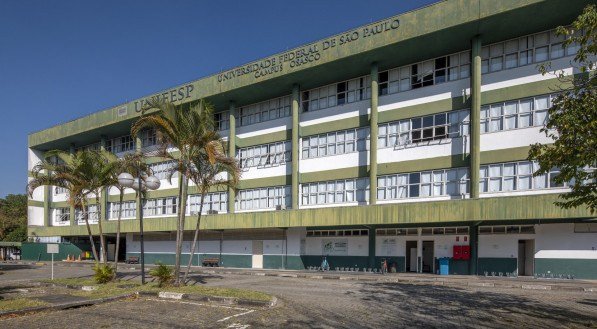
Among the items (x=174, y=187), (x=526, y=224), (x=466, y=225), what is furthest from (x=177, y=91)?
(x=526, y=224)

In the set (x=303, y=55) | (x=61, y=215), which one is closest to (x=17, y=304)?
(x=303, y=55)

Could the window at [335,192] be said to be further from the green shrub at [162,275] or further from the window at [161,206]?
the green shrub at [162,275]

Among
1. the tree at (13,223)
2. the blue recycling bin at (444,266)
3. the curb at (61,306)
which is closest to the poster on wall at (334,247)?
the blue recycling bin at (444,266)

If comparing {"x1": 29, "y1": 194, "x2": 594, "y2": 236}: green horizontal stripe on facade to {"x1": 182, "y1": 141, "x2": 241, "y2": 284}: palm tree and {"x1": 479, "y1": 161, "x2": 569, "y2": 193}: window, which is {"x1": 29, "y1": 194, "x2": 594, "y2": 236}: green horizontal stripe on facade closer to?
{"x1": 479, "y1": 161, "x2": 569, "y2": 193}: window

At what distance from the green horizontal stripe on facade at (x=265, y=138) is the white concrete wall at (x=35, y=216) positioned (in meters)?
32.5

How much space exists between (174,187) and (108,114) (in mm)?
10217

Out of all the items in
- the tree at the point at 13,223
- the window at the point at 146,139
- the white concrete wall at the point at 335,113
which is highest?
the white concrete wall at the point at 335,113

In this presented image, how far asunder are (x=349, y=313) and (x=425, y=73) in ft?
68.1

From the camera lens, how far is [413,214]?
25.9 meters

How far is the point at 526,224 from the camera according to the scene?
24.8 m

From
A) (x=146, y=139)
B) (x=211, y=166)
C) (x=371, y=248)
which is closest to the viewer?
(x=211, y=166)

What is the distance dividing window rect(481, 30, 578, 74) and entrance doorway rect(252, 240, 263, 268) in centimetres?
2076

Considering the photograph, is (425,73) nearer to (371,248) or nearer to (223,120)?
(371,248)

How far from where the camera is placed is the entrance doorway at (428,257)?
28516 millimetres
